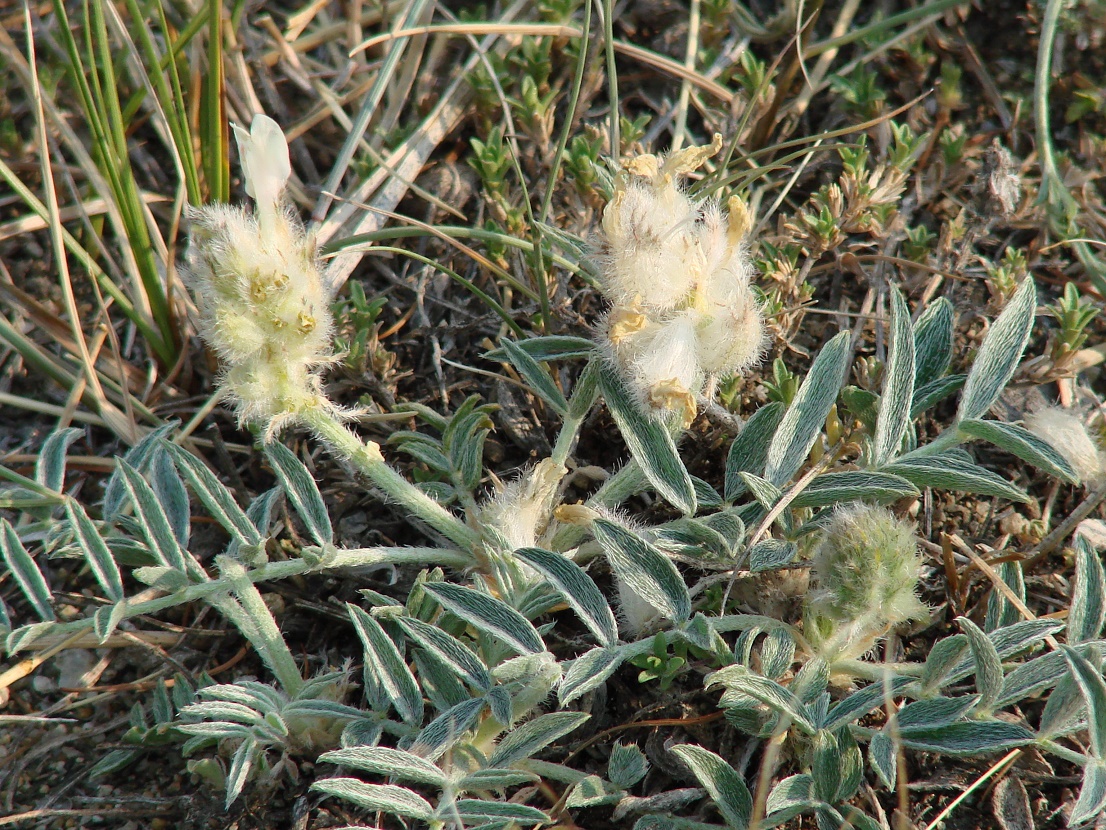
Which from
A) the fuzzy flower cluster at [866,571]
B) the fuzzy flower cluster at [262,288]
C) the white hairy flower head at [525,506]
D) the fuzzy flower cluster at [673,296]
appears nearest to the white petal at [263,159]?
the fuzzy flower cluster at [262,288]

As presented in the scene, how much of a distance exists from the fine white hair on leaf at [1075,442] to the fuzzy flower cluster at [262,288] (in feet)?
5.93

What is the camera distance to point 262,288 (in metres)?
1.93

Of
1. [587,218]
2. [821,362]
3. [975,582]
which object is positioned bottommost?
[975,582]

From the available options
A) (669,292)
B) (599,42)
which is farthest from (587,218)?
(669,292)

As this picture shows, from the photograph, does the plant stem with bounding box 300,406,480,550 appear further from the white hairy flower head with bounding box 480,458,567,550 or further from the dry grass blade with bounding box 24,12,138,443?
the dry grass blade with bounding box 24,12,138,443

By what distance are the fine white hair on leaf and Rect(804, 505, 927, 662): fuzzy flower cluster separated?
2.30ft

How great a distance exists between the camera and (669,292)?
6.51ft

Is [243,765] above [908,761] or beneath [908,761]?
above

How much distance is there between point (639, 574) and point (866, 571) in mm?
446

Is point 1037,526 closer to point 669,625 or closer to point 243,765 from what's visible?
point 669,625

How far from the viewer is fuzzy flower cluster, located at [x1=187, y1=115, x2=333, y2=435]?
1.93m

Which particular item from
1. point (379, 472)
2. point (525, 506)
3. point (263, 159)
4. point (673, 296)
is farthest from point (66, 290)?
point (673, 296)

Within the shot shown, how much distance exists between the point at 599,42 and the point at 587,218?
0.73 m

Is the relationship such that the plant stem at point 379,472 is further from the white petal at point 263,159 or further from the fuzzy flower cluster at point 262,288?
the white petal at point 263,159
